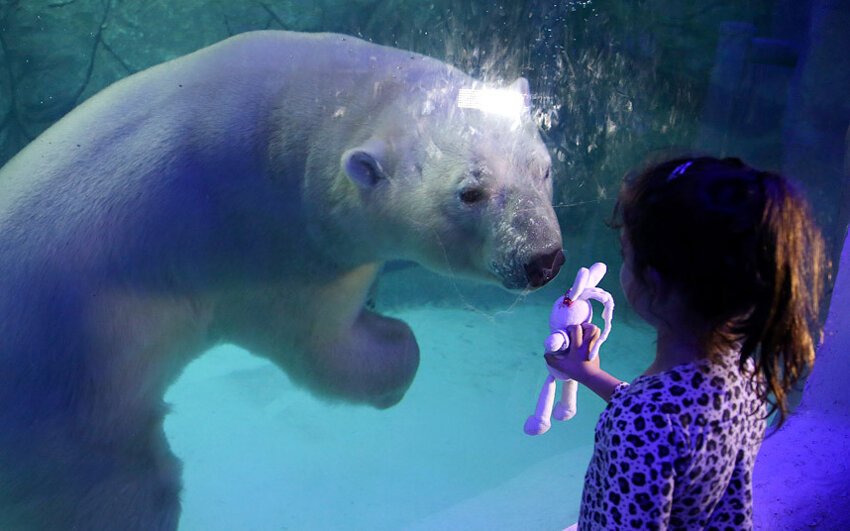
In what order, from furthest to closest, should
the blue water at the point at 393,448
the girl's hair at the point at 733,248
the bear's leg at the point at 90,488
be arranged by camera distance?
1. the blue water at the point at 393,448
2. the bear's leg at the point at 90,488
3. the girl's hair at the point at 733,248

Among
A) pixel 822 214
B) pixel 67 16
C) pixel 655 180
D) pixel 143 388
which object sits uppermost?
pixel 655 180

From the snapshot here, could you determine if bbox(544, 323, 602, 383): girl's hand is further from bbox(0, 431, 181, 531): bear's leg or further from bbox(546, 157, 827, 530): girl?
bbox(0, 431, 181, 531): bear's leg

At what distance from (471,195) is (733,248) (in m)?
0.90

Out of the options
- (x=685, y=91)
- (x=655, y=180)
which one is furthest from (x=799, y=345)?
(x=685, y=91)

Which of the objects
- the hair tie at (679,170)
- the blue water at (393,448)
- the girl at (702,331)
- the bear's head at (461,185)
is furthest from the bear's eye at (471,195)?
the blue water at (393,448)

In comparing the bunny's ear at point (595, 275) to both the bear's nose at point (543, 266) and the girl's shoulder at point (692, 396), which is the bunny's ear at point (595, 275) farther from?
the girl's shoulder at point (692, 396)

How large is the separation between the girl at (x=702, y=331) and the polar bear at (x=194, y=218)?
635 mm

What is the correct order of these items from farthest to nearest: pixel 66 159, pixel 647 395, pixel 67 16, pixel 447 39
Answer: pixel 67 16 → pixel 447 39 → pixel 66 159 → pixel 647 395

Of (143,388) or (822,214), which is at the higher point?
(143,388)

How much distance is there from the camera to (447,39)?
2.71 m

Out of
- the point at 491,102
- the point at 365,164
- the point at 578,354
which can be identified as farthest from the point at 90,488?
the point at 491,102

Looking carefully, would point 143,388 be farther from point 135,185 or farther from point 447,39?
point 447,39

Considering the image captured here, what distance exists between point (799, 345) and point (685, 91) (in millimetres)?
3302

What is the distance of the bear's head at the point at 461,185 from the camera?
5.79 feet
